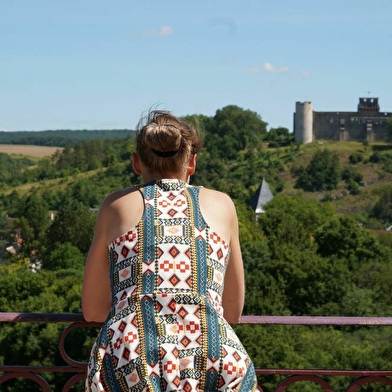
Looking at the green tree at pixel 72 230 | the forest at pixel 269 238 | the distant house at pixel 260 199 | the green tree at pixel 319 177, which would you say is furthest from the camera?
the green tree at pixel 319 177

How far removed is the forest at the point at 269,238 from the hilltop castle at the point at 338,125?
2536mm

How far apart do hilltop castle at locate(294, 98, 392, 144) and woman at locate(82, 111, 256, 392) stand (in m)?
105

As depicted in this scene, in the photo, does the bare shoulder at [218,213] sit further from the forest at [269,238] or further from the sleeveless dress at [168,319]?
the forest at [269,238]

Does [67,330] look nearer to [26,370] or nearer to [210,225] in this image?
[26,370]

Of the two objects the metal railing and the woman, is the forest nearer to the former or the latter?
the woman

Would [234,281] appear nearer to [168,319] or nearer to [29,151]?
[168,319]

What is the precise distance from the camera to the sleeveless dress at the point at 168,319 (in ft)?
9.90

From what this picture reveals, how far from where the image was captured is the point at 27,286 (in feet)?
130

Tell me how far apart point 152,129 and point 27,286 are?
37387 millimetres

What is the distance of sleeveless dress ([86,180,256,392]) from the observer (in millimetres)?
3018

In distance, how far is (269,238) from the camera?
2121 inches

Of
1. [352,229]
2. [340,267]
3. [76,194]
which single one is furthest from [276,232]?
[76,194]

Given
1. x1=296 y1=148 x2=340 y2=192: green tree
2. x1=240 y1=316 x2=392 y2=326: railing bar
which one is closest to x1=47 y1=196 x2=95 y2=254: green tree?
x1=296 y1=148 x2=340 y2=192: green tree

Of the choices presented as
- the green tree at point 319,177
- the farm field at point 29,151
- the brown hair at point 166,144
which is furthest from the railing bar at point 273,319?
the farm field at point 29,151
